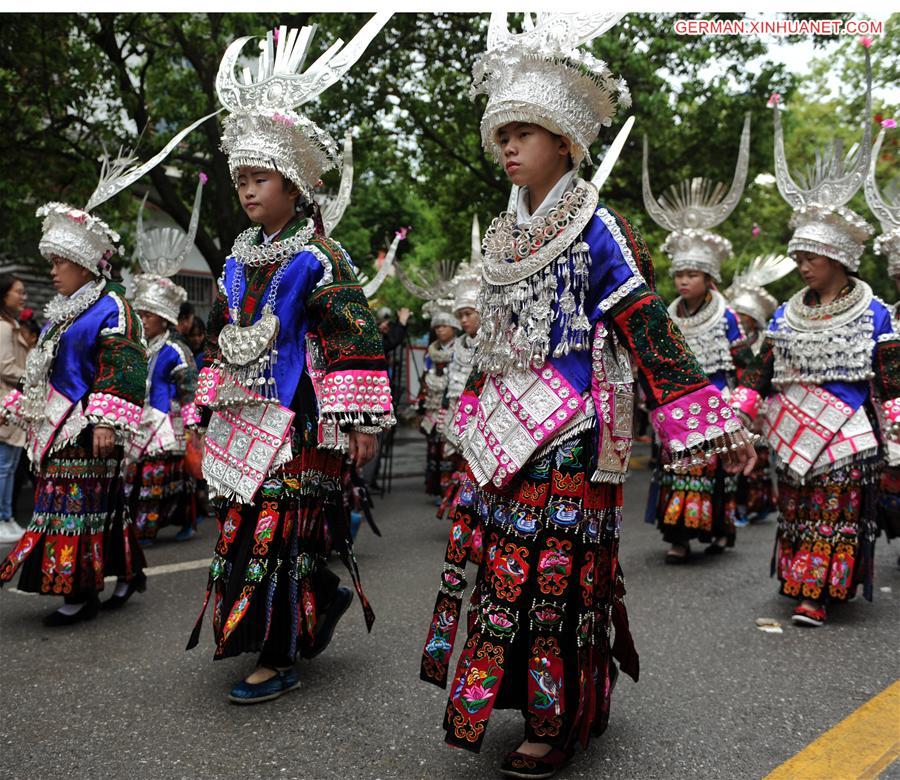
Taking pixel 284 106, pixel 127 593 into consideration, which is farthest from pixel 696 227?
pixel 127 593

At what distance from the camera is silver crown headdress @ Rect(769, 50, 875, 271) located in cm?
495

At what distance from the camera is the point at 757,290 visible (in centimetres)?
1028

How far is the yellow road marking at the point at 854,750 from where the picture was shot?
299 centimetres

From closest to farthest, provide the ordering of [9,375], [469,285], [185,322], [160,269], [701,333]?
1. [701,333]
2. [9,375]
3. [160,269]
4. [469,285]
5. [185,322]

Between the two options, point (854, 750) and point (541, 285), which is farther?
point (854, 750)

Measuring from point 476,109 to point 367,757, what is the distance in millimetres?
10819

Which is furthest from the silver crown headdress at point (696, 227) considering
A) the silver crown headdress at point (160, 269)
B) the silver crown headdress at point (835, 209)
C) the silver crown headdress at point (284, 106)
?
the silver crown headdress at point (160, 269)

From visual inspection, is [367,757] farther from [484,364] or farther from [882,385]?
[882,385]

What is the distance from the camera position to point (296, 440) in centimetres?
365

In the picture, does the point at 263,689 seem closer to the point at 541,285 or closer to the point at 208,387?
the point at 208,387

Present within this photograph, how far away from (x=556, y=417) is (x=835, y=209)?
9.68ft

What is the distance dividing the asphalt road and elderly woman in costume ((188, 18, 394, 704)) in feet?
1.01

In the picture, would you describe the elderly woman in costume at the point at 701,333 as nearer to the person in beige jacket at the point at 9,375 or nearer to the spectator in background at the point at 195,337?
the spectator in background at the point at 195,337

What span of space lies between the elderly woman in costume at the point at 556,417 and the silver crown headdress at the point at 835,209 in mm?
2428
